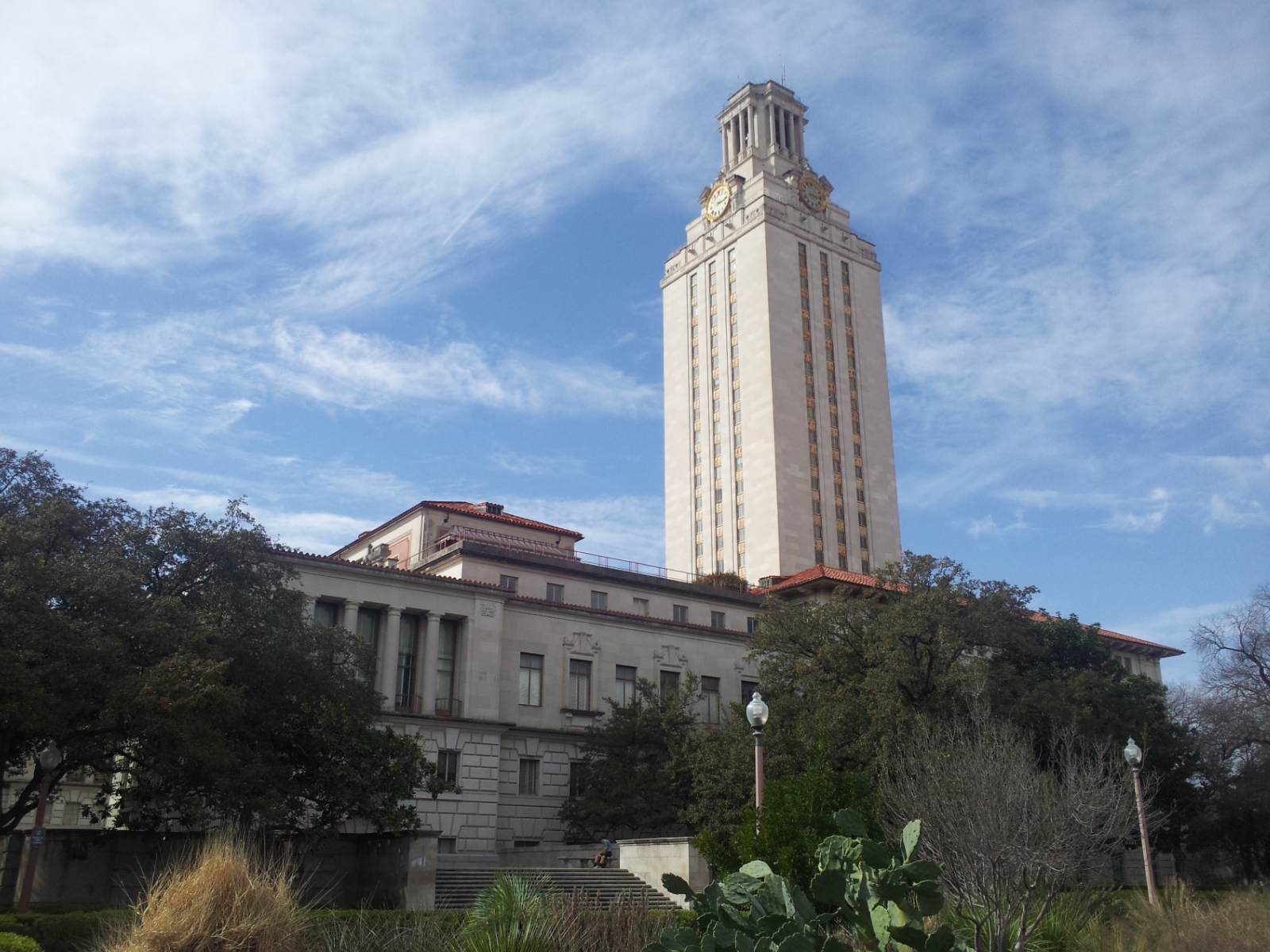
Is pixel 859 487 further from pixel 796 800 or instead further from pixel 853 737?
pixel 796 800

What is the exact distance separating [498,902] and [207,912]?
4.54 meters

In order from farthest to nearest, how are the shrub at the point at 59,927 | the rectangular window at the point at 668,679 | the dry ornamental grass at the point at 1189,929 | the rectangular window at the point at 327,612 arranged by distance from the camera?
the rectangular window at the point at 668,679, the rectangular window at the point at 327,612, the shrub at the point at 59,927, the dry ornamental grass at the point at 1189,929

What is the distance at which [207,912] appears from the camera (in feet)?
41.4

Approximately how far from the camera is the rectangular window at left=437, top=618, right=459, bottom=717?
46.4m

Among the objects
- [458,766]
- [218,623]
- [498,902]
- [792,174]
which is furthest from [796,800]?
[792,174]

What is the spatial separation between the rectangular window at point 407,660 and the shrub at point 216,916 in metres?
32.5

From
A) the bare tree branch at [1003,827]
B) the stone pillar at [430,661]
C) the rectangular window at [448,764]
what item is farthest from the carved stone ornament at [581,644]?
the bare tree branch at [1003,827]

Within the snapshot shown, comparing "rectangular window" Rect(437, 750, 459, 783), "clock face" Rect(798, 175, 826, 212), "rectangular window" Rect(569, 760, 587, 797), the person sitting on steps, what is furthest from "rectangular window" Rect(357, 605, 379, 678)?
"clock face" Rect(798, 175, 826, 212)

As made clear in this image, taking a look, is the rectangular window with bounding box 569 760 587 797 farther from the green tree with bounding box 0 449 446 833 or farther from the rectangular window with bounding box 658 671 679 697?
the green tree with bounding box 0 449 446 833

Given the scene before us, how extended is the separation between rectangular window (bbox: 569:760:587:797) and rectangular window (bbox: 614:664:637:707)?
14.2 ft

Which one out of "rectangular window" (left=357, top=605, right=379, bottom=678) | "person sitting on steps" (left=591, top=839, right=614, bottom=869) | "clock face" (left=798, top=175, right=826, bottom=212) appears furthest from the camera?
"clock face" (left=798, top=175, right=826, bottom=212)

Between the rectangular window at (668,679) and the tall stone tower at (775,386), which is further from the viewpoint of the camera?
the tall stone tower at (775,386)

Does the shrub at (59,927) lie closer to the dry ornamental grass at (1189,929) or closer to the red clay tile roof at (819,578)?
the dry ornamental grass at (1189,929)

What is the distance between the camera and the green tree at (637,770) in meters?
43.0
